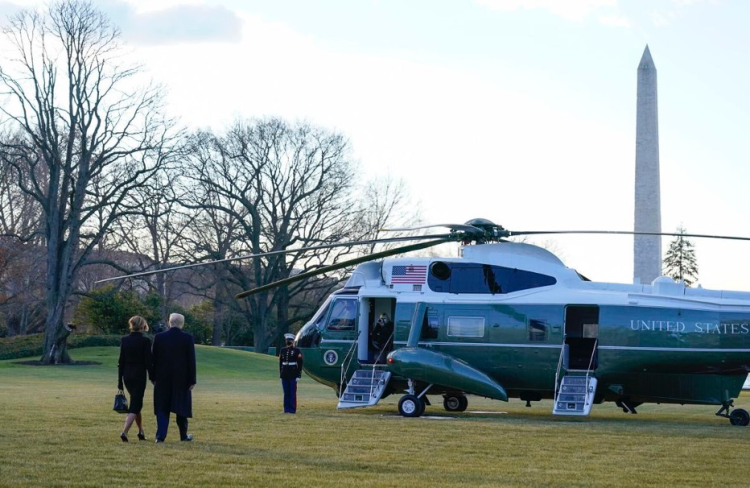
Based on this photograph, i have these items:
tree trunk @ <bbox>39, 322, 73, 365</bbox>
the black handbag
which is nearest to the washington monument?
tree trunk @ <bbox>39, 322, 73, 365</bbox>

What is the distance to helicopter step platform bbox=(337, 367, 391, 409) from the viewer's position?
68.5 feet

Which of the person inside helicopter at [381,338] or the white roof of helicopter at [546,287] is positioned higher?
the white roof of helicopter at [546,287]

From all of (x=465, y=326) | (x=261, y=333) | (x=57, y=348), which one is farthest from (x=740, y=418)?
(x=261, y=333)

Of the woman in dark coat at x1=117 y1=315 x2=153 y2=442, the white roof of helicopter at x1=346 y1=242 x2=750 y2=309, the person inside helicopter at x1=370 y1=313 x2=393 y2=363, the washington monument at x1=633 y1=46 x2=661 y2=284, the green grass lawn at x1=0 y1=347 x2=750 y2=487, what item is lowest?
the green grass lawn at x1=0 y1=347 x2=750 y2=487

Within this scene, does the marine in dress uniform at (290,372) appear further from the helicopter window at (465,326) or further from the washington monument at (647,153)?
the washington monument at (647,153)

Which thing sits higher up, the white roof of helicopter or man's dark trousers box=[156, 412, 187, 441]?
the white roof of helicopter

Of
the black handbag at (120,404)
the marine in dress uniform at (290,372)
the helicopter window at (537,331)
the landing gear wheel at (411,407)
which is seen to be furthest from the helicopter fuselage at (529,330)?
the black handbag at (120,404)

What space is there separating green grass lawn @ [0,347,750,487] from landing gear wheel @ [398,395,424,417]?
47cm

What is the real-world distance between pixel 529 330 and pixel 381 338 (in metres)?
3.33

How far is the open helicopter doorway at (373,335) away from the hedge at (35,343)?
33965mm

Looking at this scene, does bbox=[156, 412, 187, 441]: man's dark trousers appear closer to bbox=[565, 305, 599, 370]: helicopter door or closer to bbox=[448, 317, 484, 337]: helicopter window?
bbox=[448, 317, 484, 337]: helicopter window

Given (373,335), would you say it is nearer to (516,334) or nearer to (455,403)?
(455,403)

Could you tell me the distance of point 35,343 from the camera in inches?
2078

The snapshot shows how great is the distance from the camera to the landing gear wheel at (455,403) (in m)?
22.6
